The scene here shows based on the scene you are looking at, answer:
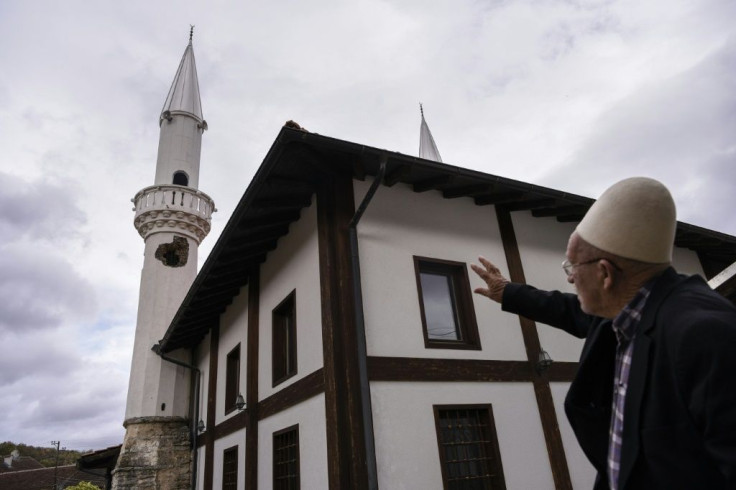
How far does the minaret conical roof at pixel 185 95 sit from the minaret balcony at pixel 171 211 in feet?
12.8

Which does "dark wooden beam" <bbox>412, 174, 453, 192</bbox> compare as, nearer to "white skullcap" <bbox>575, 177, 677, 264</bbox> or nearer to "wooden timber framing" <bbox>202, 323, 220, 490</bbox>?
"white skullcap" <bbox>575, 177, 677, 264</bbox>

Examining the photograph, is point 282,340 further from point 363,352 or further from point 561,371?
point 561,371

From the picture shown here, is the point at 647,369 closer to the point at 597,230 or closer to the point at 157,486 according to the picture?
the point at 597,230

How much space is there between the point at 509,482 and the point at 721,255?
7927mm

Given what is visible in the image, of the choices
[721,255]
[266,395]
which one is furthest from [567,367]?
[721,255]

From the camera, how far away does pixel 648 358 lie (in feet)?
4.41

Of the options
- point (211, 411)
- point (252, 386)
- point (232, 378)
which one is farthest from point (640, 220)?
point (211, 411)

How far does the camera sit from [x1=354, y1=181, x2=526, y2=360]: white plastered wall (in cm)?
635

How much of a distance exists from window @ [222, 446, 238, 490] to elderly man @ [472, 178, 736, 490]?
9.01 meters

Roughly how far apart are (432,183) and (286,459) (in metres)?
4.44

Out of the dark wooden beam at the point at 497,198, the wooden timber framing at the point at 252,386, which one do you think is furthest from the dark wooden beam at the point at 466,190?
the wooden timber framing at the point at 252,386

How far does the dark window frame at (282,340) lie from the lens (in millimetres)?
7695

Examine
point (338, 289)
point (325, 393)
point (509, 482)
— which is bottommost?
point (509, 482)

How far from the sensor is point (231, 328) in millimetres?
10945
